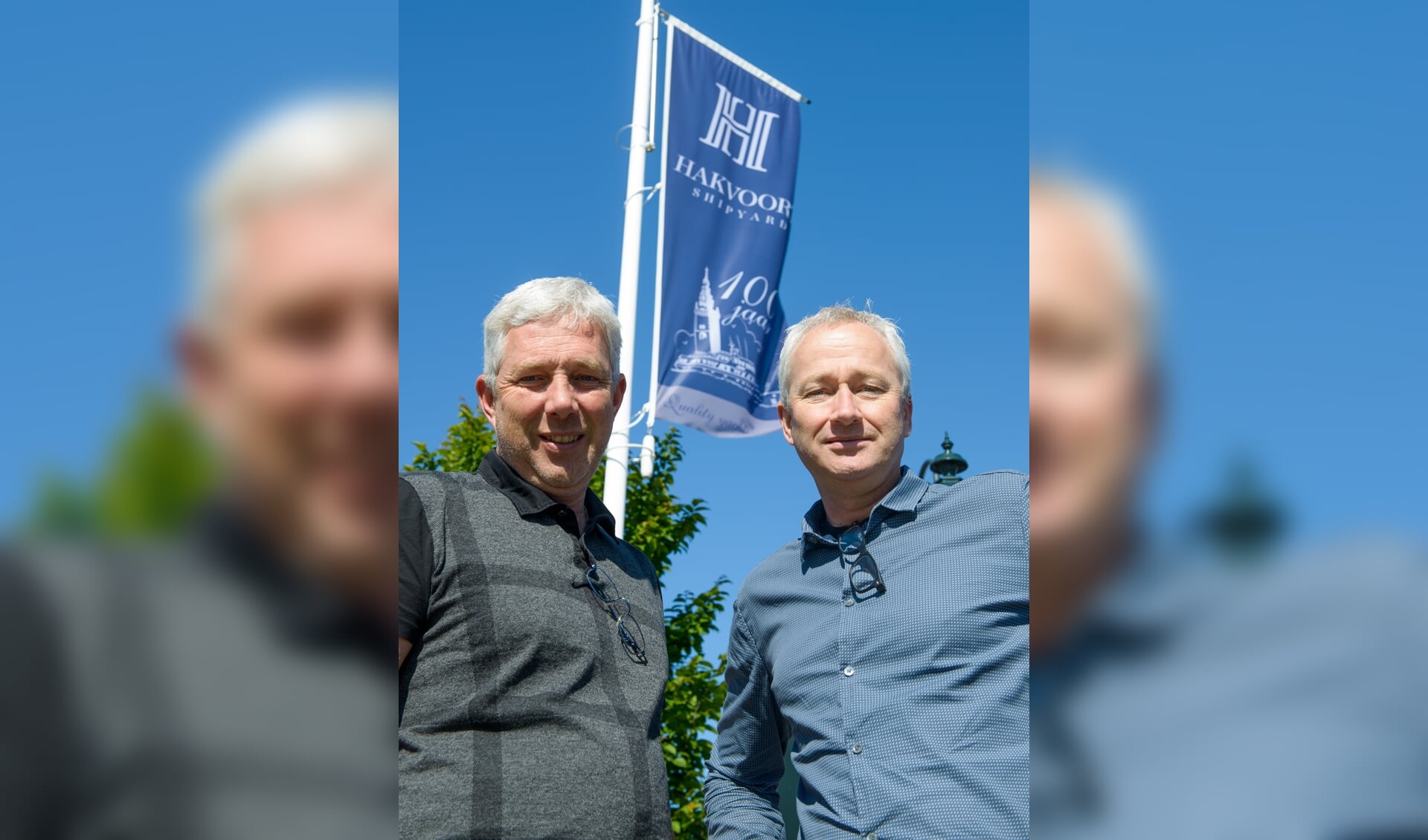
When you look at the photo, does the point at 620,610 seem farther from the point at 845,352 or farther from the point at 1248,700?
the point at 1248,700

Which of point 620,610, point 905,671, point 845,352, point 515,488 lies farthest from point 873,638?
point 515,488

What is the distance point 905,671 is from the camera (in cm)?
226

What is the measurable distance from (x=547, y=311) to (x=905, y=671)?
1090 mm

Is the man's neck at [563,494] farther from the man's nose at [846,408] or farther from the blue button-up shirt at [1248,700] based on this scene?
the blue button-up shirt at [1248,700]

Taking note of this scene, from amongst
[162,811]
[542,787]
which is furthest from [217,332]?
[542,787]

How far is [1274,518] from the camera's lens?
684mm

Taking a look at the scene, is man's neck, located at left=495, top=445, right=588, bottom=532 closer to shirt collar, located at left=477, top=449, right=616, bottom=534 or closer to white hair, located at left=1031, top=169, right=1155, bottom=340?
shirt collar, located at left=477, top=449, right=616, bottom=534

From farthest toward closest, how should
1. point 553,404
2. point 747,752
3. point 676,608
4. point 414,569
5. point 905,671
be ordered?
point 676,608, point 747,752, point 553,404, point 905,671, point 414,569

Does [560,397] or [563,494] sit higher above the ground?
[560,397]

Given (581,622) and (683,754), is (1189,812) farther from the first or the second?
(683,754)

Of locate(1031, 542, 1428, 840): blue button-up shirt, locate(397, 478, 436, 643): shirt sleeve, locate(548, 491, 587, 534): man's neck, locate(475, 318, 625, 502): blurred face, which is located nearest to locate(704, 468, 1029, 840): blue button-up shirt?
locate(548, 491, 587, 534): man's neck

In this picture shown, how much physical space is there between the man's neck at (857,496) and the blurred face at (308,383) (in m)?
1.97

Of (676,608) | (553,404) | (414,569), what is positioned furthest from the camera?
(676,608)

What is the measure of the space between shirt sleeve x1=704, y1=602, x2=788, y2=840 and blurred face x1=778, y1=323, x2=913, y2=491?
49 centimetres
